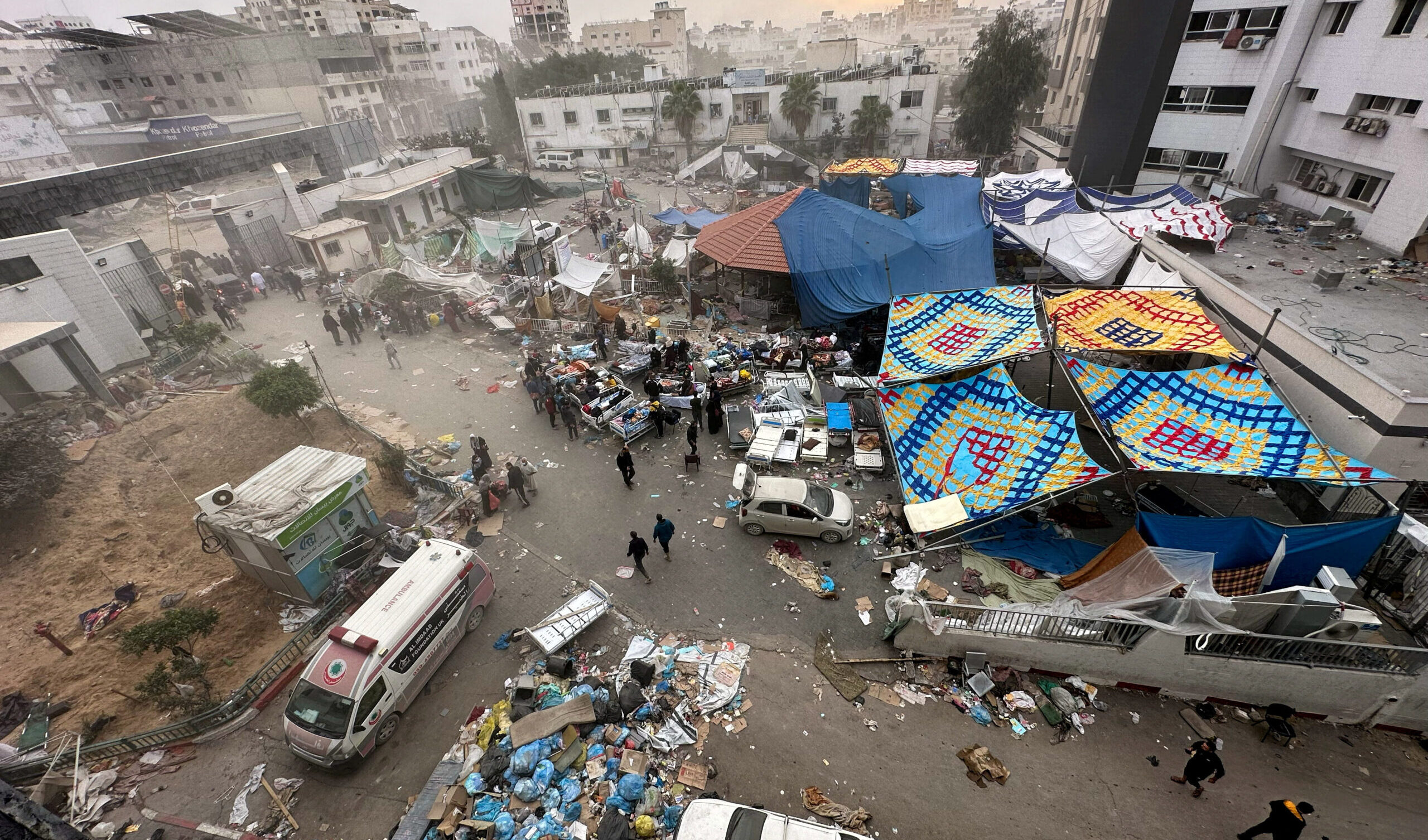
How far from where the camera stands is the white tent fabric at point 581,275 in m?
19.9

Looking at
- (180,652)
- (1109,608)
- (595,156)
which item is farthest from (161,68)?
(1109,608)

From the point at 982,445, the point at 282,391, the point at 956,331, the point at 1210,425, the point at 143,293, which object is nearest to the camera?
the point at 1210,425

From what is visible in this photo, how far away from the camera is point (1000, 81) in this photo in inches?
1411

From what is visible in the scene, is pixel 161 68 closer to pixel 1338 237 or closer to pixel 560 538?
pixel 560 538

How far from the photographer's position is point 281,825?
7414mm

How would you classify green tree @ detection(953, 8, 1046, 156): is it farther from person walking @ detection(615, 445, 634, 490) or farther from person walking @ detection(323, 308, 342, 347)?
person walking @ detection(323, 308, 342, 347)

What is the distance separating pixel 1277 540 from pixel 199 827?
16.0m

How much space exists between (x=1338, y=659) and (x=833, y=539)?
290 inches

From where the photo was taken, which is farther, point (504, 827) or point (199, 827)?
point (199, 827)

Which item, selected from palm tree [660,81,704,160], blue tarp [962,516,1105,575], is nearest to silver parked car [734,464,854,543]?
blue tarp [962,516,1105,575]

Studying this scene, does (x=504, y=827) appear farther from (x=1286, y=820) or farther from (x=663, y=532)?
(x=1286, y=820)

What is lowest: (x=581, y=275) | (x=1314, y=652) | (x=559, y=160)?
(x=1314, y=652)

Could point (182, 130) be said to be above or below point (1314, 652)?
above

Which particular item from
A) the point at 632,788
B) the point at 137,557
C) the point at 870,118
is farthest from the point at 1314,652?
the point at 870,118
